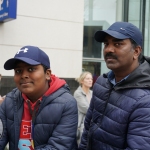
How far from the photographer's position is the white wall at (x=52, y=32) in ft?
27.6

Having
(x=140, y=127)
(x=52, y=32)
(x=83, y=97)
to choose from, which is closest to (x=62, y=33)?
(x=52, y=32)

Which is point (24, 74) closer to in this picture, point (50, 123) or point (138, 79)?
point (50, 123)

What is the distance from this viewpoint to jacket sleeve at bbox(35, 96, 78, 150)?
2.29 metres

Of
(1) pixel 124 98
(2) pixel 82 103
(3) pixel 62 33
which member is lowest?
(2) pixel 82 103

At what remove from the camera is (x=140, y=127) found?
2.05 metres

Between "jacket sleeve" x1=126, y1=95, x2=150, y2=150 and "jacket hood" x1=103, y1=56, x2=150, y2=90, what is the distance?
0.11 meters

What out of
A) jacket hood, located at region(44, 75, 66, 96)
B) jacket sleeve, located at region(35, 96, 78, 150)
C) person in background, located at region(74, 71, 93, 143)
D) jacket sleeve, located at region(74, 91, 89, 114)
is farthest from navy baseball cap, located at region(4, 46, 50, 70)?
jacket sleeve, located at region(74, 91, 89, 114)

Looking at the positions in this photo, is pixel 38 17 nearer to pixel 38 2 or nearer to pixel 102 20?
pixel 38 2

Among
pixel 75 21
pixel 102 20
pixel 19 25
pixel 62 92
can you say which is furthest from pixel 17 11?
pixel 62 92

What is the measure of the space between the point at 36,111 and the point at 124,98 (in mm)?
667

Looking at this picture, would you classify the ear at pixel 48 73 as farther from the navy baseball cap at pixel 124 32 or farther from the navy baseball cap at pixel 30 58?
the navy baseball cap at pixel 124 32

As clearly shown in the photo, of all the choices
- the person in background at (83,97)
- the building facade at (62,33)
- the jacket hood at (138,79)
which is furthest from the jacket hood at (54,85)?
the building facade at (62,33)

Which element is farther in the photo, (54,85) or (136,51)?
(54,85)

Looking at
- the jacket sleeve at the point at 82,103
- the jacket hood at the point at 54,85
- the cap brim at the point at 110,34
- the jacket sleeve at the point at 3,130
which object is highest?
the cap brim at the point at 110,34
